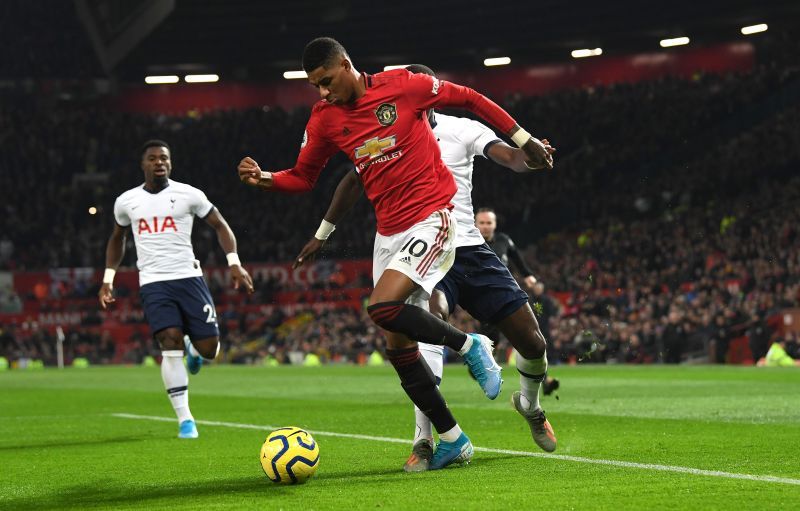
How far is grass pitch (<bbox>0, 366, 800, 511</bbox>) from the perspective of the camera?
215 inches

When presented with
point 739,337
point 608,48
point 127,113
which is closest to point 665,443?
point 739,337

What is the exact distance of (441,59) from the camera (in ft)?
150

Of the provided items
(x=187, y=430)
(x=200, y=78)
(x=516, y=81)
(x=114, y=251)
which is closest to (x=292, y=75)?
(x=200, y=78)

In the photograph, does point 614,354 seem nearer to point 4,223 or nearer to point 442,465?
point 442,465

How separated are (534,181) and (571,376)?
68.1ft

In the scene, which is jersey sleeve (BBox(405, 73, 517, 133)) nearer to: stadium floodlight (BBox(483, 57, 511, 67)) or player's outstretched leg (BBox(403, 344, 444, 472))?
player's outstretched leg (BBox(403, 344, 444, 472))

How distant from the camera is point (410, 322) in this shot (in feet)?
20.3

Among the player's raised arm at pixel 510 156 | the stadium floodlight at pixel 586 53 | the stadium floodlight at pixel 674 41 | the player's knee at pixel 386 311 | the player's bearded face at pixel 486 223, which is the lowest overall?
the player's knee at pixel 386 311

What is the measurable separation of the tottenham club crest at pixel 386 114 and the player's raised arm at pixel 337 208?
0.56 m

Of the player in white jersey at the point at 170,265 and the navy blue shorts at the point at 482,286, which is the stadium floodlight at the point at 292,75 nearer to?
the player in white jersey at the point at 170,265

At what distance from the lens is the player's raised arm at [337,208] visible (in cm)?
693

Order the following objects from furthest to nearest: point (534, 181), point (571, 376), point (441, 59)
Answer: point (441, 59)
point (534, 181)
point (571, 376)

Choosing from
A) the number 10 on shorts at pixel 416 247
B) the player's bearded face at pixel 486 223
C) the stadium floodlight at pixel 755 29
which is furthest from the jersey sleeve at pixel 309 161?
the stadium floodlight at pixel 755 29

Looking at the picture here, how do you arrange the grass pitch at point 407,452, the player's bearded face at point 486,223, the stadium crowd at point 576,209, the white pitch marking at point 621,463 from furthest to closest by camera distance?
the stadium crowd at point 576,209
the player's bearded face at point 486,223
the white pitch marking at point 621,463
the grass pitch at point 407,452
